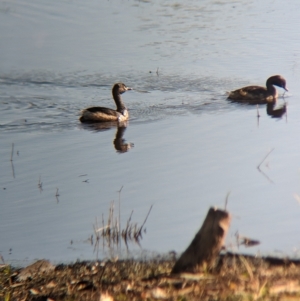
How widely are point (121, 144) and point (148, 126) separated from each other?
1.47 meters

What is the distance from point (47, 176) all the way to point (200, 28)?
11.5 meters

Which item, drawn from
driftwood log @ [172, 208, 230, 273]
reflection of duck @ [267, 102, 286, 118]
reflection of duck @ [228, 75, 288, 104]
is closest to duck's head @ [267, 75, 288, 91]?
reflection of duck @ [228, 75, 288, 104]

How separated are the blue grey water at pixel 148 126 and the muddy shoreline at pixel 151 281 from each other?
2.44ft

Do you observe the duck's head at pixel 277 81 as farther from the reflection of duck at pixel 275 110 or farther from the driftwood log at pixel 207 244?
the driftwood log at pixel 207 244

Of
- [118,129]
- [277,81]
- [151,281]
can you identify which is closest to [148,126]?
[118,129]

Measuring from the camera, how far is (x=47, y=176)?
11430 mm

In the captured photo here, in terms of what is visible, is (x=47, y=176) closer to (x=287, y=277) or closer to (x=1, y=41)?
(x=287, y=277)

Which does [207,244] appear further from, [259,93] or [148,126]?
[259,93]

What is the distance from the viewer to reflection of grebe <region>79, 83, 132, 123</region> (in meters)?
15.3

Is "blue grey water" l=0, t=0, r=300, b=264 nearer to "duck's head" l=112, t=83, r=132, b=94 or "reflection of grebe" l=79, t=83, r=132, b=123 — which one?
"reflection of grebe" l=79, t=83, r=132, b=123

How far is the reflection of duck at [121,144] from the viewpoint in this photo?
43.3ft

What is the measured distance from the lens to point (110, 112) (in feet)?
51.9

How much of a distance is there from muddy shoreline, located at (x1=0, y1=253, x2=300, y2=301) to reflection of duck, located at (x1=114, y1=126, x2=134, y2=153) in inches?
204

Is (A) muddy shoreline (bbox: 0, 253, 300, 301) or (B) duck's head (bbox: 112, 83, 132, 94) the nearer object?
(A) muddy shoreline (bbox: 0, 253, 300, 301)
